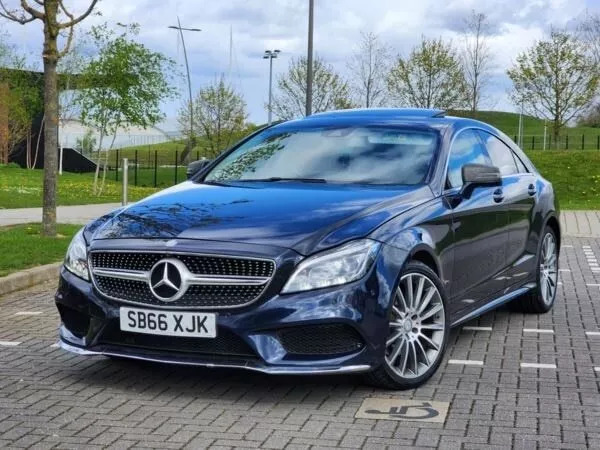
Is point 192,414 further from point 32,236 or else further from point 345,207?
point 32,236

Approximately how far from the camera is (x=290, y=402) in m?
5.04

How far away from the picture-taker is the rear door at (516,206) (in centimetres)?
698

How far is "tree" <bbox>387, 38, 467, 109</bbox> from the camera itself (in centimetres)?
4356

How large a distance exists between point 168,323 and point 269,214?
782 mm

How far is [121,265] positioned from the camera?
5.14 metres

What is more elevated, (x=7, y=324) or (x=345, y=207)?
(x=345, y=207)

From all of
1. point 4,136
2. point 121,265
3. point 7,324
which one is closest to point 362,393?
point 121,265

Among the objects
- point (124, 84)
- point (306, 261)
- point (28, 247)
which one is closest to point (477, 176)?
point (306, 261)

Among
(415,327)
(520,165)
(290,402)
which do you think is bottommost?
(290,402)

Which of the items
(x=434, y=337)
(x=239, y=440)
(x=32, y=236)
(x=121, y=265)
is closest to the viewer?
(x=239, y=440)

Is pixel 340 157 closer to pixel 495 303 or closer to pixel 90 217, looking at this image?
pixel 495 303

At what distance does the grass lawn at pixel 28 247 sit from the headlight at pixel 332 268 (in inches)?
198

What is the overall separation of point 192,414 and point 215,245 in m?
0.83

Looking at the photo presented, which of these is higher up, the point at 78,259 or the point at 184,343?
the point at 78,259
